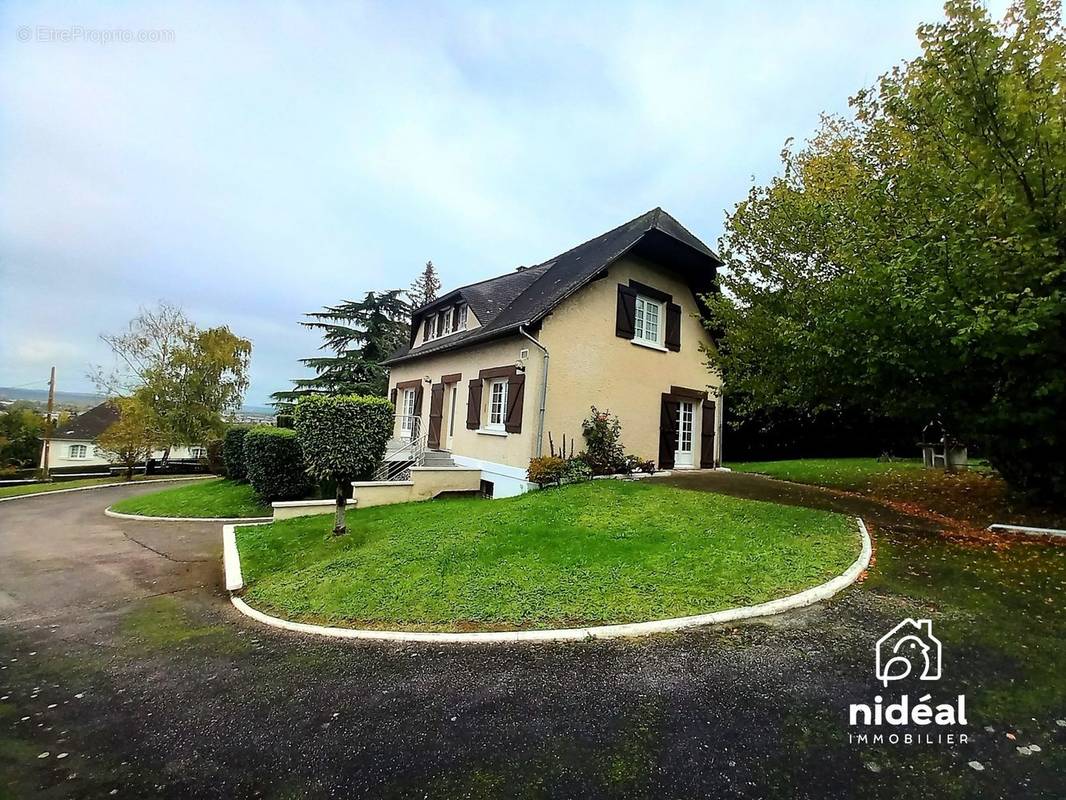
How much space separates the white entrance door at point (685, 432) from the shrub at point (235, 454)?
47.5 feet

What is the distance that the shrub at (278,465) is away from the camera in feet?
40.1

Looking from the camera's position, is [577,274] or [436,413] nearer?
[577,274]


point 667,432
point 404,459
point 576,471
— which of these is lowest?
point 404,459

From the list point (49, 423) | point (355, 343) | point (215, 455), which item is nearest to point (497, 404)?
point (355, 343)

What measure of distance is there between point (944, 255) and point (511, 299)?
33.9 ft

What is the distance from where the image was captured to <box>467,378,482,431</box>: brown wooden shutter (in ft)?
42.6

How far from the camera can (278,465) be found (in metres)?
12.4

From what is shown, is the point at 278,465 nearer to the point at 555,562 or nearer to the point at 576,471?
the point at 576,471

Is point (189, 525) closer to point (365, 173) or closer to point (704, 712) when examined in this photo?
point (365, 173)

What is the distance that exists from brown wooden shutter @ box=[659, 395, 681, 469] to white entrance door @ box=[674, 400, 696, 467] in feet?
1.54

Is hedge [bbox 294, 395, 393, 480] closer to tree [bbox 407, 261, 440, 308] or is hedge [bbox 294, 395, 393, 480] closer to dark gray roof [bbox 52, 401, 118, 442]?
tree [bbox 407, 261, 440, 308]

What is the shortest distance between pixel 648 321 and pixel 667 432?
10.3 ft

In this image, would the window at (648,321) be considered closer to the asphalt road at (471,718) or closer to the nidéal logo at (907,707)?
the asphalt road at (471,718)

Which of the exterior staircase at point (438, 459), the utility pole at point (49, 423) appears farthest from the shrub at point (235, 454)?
the utility pole at point (49, 423)
